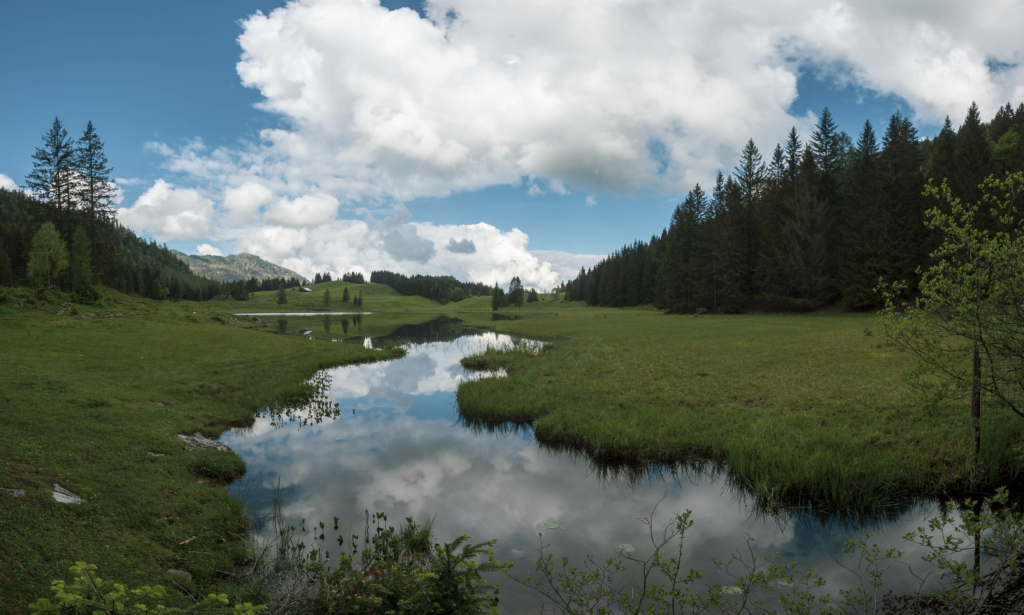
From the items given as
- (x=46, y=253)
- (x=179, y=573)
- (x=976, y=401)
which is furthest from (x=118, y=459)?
(x=46, y=253)

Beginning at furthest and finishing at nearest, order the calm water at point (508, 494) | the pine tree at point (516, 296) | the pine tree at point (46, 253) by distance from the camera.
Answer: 1. the pine tree at point (516, 296)
2. the pine tree at point (46, 253)
3. the calm water at point (508, 494)

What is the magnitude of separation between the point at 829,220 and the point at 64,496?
69.8 meters

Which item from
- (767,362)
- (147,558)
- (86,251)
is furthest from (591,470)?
(86,251)

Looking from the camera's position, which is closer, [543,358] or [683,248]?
[543,358]

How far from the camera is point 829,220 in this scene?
55188 millimetres

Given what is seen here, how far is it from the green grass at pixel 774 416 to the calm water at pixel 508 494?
2.80 ft

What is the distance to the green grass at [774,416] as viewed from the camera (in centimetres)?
1017

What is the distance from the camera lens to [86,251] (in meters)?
56.9

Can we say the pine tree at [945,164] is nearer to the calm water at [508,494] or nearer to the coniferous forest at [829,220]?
the coniferous forest at [829,220]

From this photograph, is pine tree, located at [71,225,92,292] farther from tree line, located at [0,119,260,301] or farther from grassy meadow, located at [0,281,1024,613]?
grassy meadow, located at [0,281,1024,613]

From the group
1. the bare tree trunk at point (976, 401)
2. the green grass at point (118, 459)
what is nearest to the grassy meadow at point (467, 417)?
the green grass at point (118, 459)

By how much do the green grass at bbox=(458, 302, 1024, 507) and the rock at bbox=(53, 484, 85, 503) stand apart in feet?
38.7

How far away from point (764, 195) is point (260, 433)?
79291 millimetres

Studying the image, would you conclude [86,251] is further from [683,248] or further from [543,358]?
[683,248]
